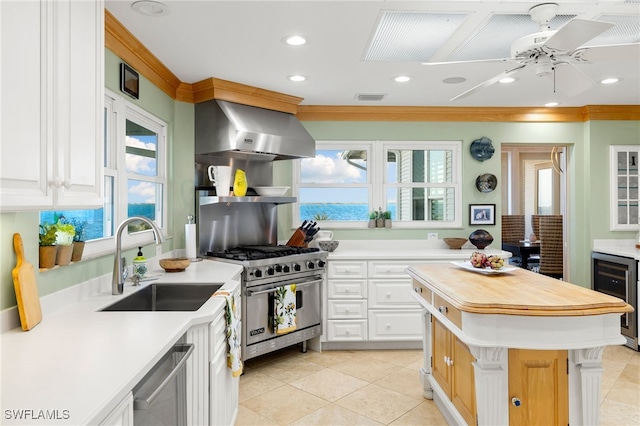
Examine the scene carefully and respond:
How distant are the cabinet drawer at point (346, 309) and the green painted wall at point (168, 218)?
1556 millimetres

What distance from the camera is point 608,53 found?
7.25 ft

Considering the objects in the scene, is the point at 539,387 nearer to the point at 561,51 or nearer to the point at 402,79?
the point at 561,51

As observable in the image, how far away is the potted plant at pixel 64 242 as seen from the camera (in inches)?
78.1

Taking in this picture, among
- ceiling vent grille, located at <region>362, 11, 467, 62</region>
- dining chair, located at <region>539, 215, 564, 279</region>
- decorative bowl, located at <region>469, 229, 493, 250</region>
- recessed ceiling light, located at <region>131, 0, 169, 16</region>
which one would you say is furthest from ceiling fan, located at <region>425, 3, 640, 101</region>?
dining chair, located at <region>539, 215, 564, 279</region>

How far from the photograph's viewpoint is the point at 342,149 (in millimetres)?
4883

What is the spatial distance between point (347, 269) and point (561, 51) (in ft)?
8.75

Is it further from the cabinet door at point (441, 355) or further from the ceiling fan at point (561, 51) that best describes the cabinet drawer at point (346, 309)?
the ceiling fan at point (561, 51)

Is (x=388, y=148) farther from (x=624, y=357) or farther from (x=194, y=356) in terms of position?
(x=194, y=356)

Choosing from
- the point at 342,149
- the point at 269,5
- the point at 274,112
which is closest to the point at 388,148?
the point at 342,149

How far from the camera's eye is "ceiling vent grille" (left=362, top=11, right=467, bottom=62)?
8.32ft

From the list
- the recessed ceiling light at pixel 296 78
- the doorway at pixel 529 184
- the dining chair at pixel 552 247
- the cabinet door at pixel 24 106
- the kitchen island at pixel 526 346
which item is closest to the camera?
the cabinet door at pixel 24 106

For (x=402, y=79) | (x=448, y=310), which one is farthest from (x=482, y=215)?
(x=448, y=310)

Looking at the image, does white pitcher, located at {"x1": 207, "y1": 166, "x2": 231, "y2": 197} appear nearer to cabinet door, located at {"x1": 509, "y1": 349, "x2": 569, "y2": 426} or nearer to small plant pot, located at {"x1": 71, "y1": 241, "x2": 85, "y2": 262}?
small plant pot, located at {"x1": 71, "y1": 241, "x2": 85, "y2": 262}

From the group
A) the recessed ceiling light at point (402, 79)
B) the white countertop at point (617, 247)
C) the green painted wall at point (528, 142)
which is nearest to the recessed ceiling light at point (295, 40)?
the recessed ceiling light at point (402, 79)
